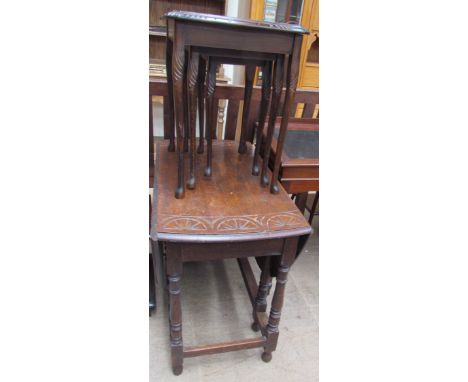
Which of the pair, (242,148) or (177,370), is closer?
(177,370)

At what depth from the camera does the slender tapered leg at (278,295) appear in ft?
3.14

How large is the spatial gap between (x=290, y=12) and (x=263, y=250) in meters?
2.07

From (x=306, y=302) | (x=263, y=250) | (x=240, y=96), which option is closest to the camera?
(x=263, y=250)

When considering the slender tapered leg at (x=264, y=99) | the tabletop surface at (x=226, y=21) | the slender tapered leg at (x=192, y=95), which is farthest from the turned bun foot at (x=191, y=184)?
the tabletop surface at (x=226, y=21)

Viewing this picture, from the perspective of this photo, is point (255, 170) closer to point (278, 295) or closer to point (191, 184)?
point (191, 184)

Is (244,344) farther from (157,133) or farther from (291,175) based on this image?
(157,133)

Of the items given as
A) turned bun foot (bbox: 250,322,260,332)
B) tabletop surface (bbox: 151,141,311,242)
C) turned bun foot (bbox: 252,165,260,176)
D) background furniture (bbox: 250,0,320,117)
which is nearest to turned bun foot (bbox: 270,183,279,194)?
tabletop surface (bbox: 151,141,311,242)

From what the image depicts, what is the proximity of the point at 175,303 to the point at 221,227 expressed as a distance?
0.34 meters

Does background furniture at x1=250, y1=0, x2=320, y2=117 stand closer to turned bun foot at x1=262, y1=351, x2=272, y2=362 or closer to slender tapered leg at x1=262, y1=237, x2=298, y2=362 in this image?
slender tapered leg at x1=262, y1=237, x2=298, y2=362

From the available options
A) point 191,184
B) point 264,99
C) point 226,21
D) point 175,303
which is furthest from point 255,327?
point 226,21

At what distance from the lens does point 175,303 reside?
0.97 m

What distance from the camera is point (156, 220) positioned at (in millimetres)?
851

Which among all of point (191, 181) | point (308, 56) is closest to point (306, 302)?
point (191, 181)

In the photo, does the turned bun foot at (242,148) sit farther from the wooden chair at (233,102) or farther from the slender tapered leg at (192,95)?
the slender tapered leg at (192,95)
